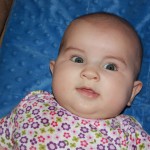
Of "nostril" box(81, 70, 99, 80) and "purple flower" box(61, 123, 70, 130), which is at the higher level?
"nostril" box(81, 70, 99, 80)

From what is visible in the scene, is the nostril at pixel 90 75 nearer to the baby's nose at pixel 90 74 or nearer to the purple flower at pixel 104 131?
the baby's nose at pixel 90 74

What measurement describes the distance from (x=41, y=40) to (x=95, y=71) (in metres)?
0.46

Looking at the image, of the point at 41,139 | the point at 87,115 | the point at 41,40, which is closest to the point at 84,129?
the point at 87,115

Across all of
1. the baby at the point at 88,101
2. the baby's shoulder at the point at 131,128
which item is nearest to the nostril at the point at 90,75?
the baby at the point at 88,101

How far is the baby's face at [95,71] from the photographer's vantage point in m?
1.34

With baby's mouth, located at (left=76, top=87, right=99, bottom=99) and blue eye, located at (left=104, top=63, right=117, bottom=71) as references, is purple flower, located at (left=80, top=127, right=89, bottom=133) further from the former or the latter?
blue eye, located at (left=104, top=63, right=117, bottom=71)

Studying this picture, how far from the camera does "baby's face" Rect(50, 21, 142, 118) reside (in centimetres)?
134

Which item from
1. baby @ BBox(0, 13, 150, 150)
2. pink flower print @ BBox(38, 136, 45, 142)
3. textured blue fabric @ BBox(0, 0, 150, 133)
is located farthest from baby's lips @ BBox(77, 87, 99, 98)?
textured blue fabric @ BBox(0, 0, 150, 133)

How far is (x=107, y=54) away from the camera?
139 centimetres

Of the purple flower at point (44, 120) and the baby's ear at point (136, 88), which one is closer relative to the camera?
the purple flower at point (44, 120)

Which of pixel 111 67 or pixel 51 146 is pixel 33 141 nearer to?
pixel 51 146

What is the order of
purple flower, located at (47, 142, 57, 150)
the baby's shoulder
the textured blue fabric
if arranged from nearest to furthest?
purple flower, located at (47, 142, 57, 150)
the baby's shoulder
the textured blue fabric

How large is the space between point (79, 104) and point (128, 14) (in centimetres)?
56

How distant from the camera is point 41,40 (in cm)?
173
